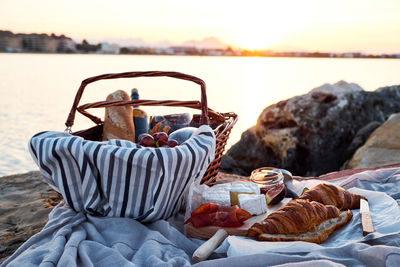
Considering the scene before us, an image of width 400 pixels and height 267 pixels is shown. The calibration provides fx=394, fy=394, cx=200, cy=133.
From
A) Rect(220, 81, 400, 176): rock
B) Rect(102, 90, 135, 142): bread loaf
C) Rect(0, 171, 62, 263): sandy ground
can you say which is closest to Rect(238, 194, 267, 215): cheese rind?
Rect(102, 90, 135, 142): bread loaf

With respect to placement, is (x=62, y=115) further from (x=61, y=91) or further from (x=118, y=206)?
(x=118, y=206)

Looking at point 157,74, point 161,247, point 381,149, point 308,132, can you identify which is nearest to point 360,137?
point 381,149

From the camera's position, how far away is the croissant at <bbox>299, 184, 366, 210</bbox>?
2140 millimetres

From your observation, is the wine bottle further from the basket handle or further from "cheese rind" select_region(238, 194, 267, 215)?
"cheese rind" select_region(238, 194, 267, 215)

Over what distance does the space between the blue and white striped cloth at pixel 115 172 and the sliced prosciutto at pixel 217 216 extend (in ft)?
0.61

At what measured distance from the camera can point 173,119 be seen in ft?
9.98

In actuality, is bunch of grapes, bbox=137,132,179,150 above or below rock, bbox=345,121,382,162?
above

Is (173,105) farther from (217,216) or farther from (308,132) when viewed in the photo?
(308,132)

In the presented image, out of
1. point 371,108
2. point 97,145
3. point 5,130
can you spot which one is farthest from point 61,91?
point 97,145

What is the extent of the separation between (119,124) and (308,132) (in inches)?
114

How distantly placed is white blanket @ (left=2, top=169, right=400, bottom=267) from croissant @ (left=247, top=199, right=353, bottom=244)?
0.07 m

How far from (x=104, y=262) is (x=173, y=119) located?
151 cm

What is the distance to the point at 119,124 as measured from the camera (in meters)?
2.81

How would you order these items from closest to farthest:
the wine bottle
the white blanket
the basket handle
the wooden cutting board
Answer: the white blanket → the wooden cutting board → the basket handle → the wine bottle
